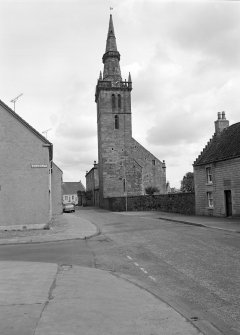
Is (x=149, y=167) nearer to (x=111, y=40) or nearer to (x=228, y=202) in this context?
(x=111, y=40)

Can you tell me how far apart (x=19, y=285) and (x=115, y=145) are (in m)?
57.7

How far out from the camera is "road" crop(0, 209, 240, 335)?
6832mm

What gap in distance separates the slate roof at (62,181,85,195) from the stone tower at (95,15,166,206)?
73823 millimetres

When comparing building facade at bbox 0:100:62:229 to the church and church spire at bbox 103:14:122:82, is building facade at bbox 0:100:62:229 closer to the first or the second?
the church

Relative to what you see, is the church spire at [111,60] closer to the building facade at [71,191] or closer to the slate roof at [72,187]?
the building facade at [71,191]

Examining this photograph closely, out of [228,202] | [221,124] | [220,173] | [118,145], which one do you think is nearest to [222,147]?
[220,173]

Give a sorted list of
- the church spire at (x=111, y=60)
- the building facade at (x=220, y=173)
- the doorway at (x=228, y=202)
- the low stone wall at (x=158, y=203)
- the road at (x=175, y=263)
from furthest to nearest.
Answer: the church spire at (x=111, y=60)
the low stone wall at (x=158, y=203)
the doorway at (x=228, y=202)
the building facade at (x=220, y=173)
the road at (x=175, y=263)

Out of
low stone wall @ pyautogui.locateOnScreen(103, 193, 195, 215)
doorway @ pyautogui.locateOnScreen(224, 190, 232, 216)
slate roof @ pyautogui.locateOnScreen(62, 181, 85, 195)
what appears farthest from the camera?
slate roof @ pyautogui.locateOnScreen(62, 181, 85, 195)

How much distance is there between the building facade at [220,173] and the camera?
96.1 feet

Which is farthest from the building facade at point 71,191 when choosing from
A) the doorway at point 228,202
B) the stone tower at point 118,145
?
the doorway at point 228,202

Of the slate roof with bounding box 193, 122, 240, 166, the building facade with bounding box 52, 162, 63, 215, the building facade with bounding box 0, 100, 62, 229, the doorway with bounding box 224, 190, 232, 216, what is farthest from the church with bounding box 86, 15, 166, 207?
the building facade with bounding box 0, 100, 62, 229

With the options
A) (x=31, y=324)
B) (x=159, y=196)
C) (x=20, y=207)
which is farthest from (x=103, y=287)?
(x=159, y=196)

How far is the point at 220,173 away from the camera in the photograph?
31.3 meters

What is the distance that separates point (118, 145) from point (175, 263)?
54.9 meters
